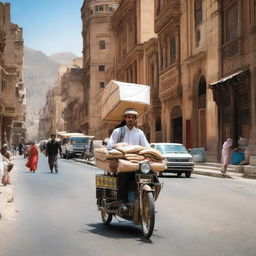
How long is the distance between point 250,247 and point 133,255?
4.84ft

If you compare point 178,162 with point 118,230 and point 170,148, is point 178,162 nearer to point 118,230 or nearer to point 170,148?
point 170,148

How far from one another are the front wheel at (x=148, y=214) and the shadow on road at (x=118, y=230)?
124 mm

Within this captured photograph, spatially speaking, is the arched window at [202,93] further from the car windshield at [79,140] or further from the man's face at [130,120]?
the man's face at [130,120]

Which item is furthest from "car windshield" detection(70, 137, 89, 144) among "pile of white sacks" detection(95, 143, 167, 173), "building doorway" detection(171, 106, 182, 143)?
"pile of white sacks" detection(95, 143, 167, 173)

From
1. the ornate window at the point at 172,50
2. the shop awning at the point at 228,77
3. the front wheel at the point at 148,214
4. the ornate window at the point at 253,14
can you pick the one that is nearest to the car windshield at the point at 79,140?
the ornate window at the point at 172,50

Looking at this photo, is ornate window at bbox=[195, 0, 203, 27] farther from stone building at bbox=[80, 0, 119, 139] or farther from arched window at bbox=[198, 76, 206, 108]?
stone building at bbox=[80, 0, 119, 139]

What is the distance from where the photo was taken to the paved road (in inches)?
265

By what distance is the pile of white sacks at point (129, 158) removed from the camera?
313 inches

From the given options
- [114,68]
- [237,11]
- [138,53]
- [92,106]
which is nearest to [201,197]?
[237,11]

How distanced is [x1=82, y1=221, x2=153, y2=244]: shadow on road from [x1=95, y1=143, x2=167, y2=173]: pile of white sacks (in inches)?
35.3

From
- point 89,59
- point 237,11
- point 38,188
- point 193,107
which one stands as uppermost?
point 89,59

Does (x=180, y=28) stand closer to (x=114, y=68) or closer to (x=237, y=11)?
(x=237, y=11)

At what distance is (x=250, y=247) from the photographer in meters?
6.80

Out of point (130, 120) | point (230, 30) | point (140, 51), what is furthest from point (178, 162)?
point (140, 51)
